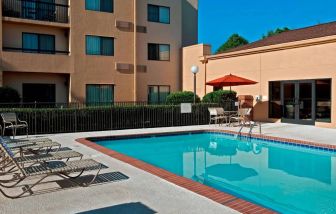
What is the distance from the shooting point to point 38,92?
2017 centimetres

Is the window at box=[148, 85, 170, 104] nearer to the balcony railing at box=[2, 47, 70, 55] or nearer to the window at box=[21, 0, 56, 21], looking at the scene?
the balcony railing at box=[2, 47, 70, 55]

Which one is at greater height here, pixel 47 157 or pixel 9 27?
pixel 9 27

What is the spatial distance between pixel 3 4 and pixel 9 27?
4.53ft

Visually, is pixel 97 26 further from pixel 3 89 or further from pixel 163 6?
pixel 3 89

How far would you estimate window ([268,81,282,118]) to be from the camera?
18425mm

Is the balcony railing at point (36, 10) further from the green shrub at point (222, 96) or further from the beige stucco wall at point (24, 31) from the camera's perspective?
the green shrub at point (222, 96)

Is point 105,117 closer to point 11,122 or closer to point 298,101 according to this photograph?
point 11,122

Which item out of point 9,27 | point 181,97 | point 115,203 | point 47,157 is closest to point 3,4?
point 9,27

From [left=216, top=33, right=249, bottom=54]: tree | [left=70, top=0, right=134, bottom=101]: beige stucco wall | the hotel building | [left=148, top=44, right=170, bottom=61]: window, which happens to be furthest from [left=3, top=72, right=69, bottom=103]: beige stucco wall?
[left=216, top=33, right=249, bottom=54]: tree

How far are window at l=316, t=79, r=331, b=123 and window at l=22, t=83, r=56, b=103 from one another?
49.6 feet

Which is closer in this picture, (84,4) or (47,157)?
(47,157)

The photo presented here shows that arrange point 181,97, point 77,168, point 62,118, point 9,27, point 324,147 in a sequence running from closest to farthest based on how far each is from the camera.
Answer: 1. point 77,168
2. point 324,147
3. point 62,118
4. point 9,27
5. point 181,97

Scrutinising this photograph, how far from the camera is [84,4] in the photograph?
20703 mm

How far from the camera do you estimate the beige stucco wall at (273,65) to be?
16.0 metres
